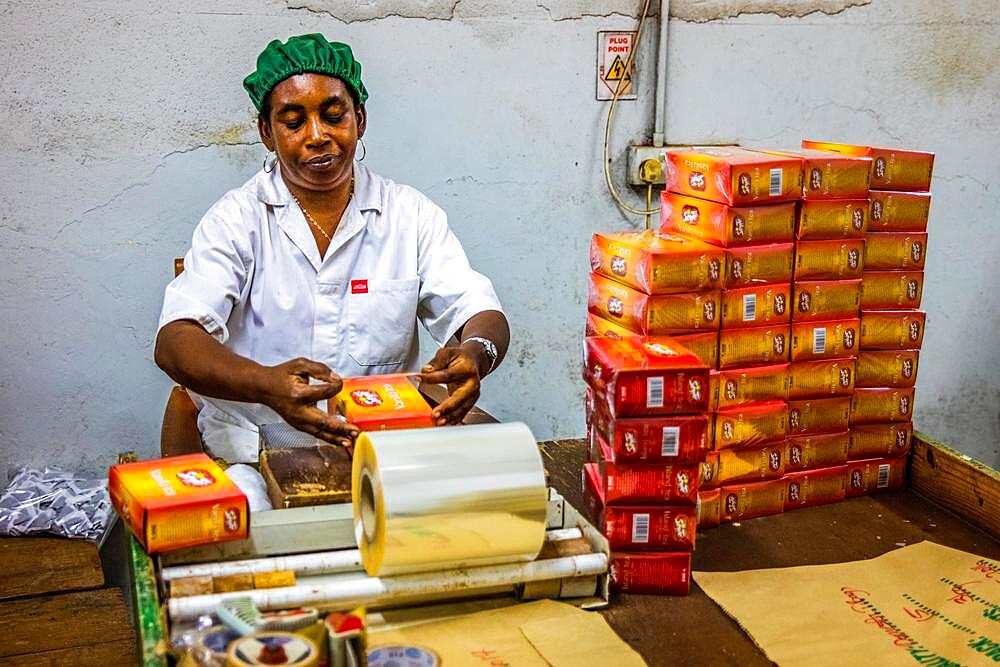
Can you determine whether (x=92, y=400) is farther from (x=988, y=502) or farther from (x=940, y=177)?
(x=940, y=177)

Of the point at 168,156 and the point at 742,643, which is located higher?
the point at 168,156

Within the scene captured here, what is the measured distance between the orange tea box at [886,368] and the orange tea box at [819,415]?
77 mm

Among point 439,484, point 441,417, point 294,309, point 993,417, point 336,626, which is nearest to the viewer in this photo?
point 336,626

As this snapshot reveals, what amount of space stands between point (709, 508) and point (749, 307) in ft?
1.25

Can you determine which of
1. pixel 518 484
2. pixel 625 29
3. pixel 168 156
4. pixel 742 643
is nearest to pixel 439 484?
pixel 518 484

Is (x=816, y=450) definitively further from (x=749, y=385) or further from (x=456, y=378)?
(x=456, y=378)

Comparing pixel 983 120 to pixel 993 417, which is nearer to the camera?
pixel 983 120

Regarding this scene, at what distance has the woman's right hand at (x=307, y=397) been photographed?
172 cm

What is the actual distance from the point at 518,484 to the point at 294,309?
44.9 inches

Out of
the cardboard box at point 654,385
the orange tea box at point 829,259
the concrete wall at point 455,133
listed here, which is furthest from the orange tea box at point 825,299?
the concrete wall at point 455,133

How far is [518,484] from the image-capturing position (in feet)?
4.64

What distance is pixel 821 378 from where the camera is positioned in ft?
6.62

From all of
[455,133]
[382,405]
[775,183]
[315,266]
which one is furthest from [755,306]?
[455,133]

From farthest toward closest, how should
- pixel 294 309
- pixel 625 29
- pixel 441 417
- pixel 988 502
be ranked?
pixel 625 29 < pixel 294 309 < pixel 988 502 < pixel 441 417
